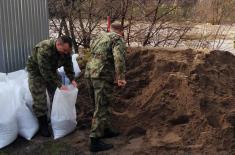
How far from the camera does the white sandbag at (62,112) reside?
5417 millimetres

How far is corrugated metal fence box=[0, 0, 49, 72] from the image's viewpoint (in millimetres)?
6379

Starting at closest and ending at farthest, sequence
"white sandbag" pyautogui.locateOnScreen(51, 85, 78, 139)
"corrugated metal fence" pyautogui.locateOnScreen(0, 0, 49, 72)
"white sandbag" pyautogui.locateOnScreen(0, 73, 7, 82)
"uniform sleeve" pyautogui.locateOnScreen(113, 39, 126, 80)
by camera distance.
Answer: "uniform sleeve" pyautogui.locateOnScreen(113, 39, 126, 80), "white sandbag" pyautogui.locateOnScreen(51, 85, 78, 139), "white sandbag" pyautogui.locateOnScreen(0, 73, 7, 82), "corrugated metal fence" pyautogui.locateOnScreen(0, 0, 49, 72)

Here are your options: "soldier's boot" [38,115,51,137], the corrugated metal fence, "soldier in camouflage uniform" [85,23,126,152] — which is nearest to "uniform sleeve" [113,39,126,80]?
"soldier in camouflage uniform" [85,23,126,152]

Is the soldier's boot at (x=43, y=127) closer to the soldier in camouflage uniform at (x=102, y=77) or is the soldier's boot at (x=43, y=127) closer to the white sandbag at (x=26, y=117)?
the white sandbag at (x=26, y=117)

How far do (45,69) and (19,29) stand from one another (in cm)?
173

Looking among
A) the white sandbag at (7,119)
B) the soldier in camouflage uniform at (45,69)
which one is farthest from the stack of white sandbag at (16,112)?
the soldier in camouflage uniform at (45,69)

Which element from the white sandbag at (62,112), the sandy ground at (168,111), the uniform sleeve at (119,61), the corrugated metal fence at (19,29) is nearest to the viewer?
the uniform sleeve at (119,61)

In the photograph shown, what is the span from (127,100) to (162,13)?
369 cm

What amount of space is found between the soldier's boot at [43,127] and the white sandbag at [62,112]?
0.43 feet

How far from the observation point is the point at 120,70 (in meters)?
4.85

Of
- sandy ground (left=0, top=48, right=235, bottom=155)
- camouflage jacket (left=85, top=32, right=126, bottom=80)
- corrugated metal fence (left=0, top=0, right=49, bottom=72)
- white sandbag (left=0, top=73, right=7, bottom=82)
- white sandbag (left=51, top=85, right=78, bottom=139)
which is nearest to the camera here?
camouflage jacket (left=85, top=32, right=126, bottom=80)

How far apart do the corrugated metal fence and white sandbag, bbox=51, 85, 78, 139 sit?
1.44 m

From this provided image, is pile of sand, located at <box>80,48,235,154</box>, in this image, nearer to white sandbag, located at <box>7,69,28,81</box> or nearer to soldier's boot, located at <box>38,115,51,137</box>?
soldier's boot, located at <box>38,115,51,137</box>

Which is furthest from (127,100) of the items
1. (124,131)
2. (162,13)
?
(162,13)
